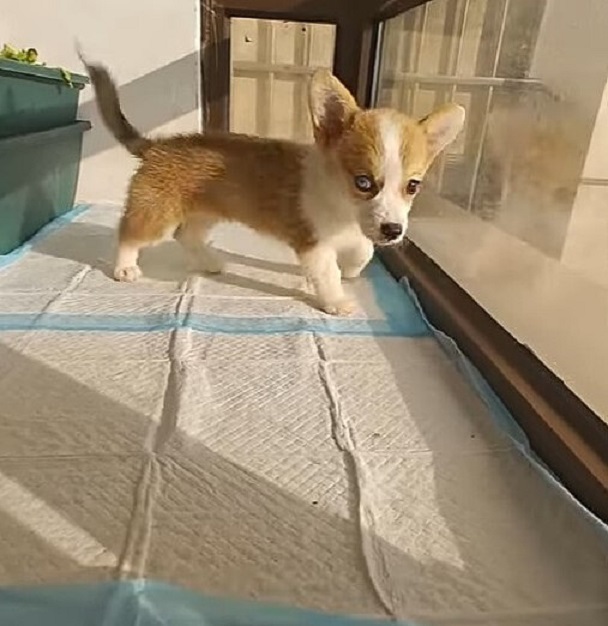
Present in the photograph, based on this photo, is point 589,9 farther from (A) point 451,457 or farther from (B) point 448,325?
(A) point 451,457

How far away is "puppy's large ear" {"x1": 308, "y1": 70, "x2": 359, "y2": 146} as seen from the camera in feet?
3.09

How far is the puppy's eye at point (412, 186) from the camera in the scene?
0.94 m

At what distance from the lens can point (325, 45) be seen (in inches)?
83.4

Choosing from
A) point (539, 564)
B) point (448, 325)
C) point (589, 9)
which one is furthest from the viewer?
point (448, 325)

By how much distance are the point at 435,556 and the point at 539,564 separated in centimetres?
8

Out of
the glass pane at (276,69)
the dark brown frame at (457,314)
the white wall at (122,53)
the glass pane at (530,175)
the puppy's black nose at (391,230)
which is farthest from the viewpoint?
the glass pane at (276,69)

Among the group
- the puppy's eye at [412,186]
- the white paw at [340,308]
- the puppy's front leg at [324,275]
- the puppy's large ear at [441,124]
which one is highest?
the puppy's large ear at [441,124]

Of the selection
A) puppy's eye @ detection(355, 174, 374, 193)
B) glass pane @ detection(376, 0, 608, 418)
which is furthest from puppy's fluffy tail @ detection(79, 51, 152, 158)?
glass pane @ detection(376, 0, 608, 418)

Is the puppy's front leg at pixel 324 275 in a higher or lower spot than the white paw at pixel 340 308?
higher

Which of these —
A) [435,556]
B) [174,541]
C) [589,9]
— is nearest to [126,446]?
[174,541]

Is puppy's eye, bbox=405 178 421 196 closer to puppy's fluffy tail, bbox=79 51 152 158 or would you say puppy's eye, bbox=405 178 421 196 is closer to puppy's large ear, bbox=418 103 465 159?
puppy's large ear, bbox=418 103 465 159

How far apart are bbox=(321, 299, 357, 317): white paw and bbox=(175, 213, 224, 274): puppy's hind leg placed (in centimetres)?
27

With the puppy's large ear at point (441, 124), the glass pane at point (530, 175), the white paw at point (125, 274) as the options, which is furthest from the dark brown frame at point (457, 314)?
the white paw at point (125, 274)

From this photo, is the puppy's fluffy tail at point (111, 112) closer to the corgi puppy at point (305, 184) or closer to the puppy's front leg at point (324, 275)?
the corgi puppy at point (305, 184)
